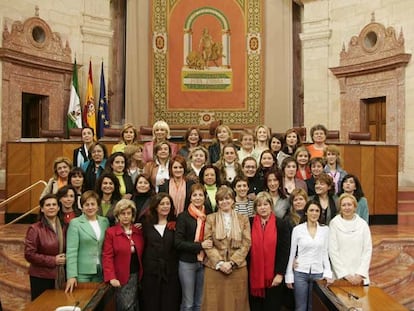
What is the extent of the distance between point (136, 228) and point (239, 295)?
100cm

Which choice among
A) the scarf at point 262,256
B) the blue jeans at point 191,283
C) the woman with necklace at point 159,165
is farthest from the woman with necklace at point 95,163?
the scarf at point 262,256

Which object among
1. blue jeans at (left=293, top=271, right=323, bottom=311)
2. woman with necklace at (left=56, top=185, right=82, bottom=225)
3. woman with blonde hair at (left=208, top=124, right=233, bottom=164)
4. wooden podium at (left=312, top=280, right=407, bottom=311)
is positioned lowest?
blue jeans at (left=293, top=271, right=323, bottom=311)

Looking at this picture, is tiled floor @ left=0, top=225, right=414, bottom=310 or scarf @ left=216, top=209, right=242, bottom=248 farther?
tiled floor @ left=0, top=225, right=414, bottom=310

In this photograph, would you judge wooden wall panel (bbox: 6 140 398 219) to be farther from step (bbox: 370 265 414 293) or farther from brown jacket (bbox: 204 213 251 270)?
brown jacket (bbox: 204 213 251 270)

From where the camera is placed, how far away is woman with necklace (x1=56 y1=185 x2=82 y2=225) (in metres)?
4.56

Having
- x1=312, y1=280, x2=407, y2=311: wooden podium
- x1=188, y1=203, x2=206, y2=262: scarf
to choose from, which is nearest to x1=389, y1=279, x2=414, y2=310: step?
x1=312, y1=280, x2=407, y2=311: wooden podium

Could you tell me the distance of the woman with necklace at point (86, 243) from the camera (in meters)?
4.32

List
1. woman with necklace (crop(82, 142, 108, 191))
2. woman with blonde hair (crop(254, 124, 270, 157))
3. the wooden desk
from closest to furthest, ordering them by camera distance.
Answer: the wooden desk
woman with necklace (crop(82, 142, 108, 191))
woman with blonde hair (crop(254, 124, 270, 157))

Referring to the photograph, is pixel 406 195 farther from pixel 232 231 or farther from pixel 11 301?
pixel 11 301

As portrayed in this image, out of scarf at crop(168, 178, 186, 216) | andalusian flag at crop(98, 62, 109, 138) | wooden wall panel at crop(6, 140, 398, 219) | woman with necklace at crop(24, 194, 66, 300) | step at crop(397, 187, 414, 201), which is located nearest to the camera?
woman with necklace at crop(24, 194, 66, 300)

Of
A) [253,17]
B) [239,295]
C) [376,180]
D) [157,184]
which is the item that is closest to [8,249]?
[157,184]

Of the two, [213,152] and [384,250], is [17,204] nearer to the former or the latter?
[213,152]

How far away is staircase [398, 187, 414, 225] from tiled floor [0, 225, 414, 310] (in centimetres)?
89

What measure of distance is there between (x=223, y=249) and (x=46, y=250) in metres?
1.39
